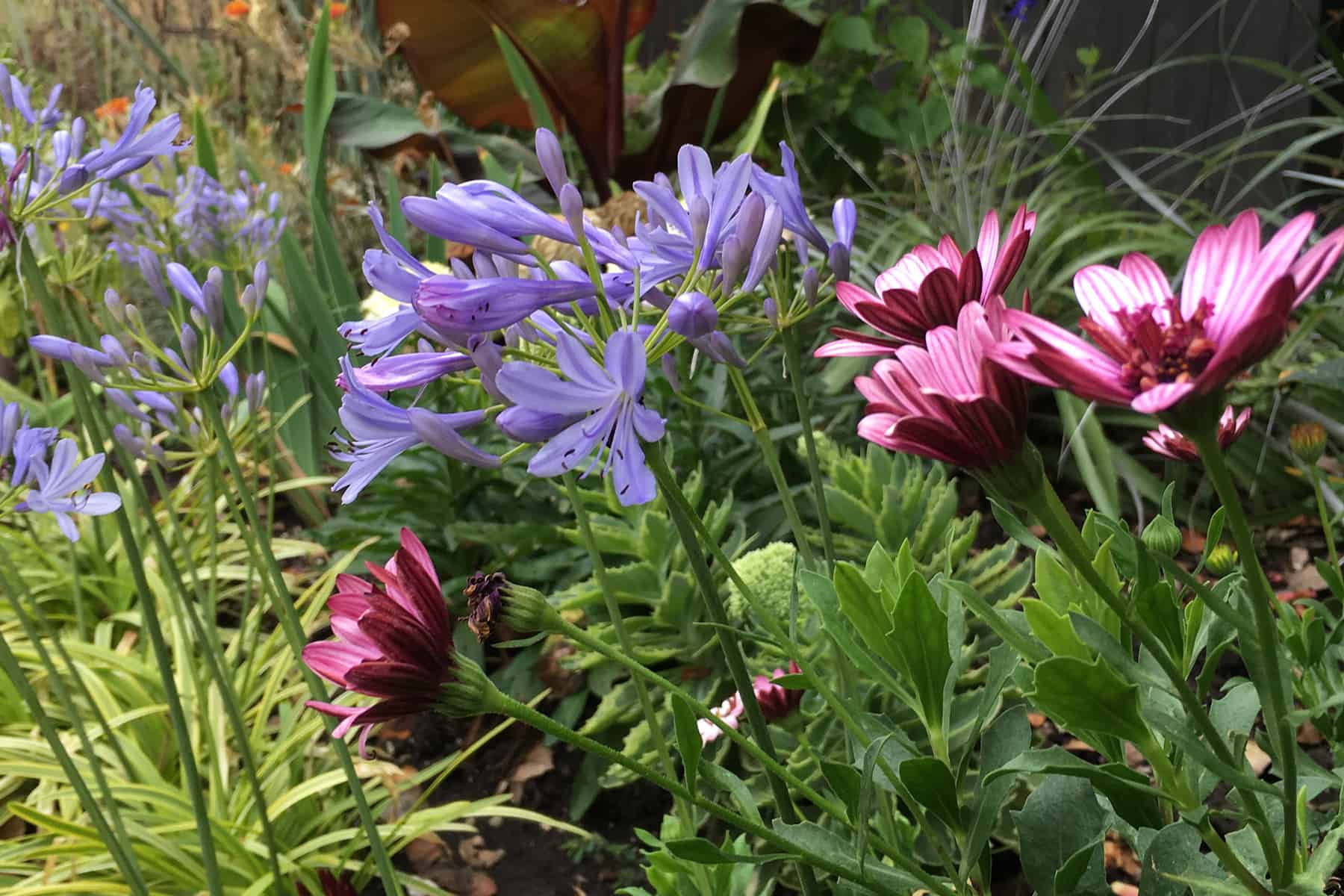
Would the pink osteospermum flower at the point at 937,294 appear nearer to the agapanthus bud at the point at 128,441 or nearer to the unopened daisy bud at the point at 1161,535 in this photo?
the unopened daisy bud at the point at 1161,535

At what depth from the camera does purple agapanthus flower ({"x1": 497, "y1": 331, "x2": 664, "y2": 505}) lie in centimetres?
47

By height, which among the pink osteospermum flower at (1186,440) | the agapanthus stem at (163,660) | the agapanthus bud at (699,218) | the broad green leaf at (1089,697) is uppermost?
the agapanthus bud at (699,218)

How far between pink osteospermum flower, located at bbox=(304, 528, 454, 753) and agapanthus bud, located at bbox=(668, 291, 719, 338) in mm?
170

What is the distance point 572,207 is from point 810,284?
0.19 m

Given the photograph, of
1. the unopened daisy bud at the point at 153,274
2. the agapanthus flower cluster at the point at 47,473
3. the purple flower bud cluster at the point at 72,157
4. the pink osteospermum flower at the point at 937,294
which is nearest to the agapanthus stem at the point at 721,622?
the pink osteospermum flower at the point at 937,294

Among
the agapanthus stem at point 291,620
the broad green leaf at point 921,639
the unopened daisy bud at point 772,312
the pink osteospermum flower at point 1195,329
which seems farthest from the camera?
the agapanthus stem at point 291,620

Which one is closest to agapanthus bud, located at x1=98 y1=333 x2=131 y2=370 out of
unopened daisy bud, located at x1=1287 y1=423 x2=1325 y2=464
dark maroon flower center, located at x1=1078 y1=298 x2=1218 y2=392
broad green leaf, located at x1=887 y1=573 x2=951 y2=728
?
broad green leaf, located at x1=887 y1=573 x2=951 y2=728

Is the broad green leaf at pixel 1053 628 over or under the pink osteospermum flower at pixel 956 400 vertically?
under

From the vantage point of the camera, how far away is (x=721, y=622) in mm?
591

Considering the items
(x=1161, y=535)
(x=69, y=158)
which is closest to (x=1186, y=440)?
(x=1161, y=535)

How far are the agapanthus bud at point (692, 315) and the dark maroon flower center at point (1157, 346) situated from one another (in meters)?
0.18

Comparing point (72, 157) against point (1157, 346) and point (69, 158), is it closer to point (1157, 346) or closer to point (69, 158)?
point (69, 158)

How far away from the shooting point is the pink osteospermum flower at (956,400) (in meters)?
0.44

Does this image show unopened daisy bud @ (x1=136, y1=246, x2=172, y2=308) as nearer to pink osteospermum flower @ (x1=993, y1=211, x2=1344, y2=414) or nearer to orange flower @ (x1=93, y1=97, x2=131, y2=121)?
pink osteospermum flower @ (x1=993, y1=211, x2=1344, y2=414)
